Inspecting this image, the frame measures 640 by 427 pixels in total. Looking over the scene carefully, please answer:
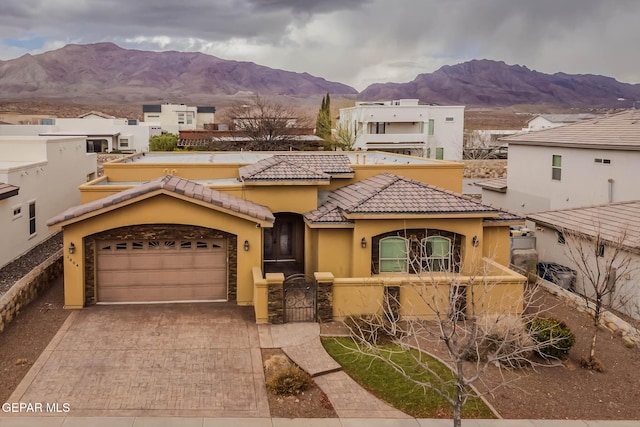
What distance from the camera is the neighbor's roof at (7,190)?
2070cm

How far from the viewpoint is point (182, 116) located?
359ft

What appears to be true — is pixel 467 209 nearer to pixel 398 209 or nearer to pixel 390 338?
pixel 398 209

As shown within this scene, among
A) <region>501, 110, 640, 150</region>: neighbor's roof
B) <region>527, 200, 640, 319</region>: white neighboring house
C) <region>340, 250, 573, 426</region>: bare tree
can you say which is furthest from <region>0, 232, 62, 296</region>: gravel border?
<region>501, 110, 640, 150</region>: neighbor's roof

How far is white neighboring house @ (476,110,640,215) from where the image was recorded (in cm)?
2653

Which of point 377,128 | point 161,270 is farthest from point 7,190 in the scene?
point 377,128

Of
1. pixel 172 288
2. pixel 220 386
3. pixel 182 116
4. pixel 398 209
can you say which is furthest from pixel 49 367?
pixel 182 116

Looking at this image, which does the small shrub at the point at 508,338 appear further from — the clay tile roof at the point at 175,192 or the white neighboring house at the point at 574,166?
the white neighboring house at the point at 574,166

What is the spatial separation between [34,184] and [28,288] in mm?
8458

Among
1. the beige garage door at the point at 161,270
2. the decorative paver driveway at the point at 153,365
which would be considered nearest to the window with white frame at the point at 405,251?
the decorative paver driveway at the point at 153,365

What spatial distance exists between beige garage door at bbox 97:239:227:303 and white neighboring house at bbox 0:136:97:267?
16.2 feet

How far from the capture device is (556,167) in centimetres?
3069

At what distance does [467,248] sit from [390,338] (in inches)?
206

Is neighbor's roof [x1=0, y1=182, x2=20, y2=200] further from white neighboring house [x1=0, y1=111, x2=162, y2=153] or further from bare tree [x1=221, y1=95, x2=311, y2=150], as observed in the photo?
white neighboring house [x1=0, y1=111, x2=162, y2=153]
